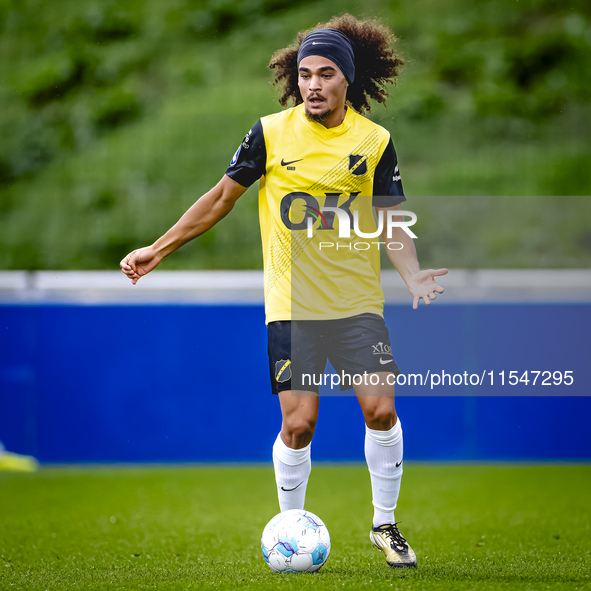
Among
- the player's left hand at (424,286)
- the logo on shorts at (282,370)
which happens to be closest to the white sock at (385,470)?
the logo on shorts at (282,370)

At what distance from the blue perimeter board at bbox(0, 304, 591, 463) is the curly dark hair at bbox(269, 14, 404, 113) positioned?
216 cm

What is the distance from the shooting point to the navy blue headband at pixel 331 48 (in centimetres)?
268

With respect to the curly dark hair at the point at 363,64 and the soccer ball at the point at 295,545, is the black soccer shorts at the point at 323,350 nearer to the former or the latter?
the soccer ball at the point at 295,545

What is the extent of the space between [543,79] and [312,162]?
7222 mm

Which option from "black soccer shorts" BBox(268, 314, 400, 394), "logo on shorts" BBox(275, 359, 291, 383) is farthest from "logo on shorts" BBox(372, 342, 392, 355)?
"logo on shorts" BBox(275, 359, 291, 383)

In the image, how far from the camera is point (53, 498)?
4.15 metres

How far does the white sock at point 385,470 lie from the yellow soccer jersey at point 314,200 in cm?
48

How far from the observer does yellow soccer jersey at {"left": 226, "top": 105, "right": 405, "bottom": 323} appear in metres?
2.68

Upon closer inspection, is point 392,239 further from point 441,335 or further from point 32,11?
point 32,11

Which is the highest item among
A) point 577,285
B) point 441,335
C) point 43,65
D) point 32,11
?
point 32,11

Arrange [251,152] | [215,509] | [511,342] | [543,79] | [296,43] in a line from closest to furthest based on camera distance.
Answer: [251,152] → [296,43] → [215,509] → [511,342] → [543,79]

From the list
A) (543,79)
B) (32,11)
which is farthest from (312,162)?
(32,11)

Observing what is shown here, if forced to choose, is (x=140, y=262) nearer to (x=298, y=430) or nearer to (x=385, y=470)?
(x=298, y=430)
